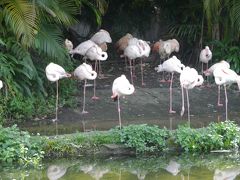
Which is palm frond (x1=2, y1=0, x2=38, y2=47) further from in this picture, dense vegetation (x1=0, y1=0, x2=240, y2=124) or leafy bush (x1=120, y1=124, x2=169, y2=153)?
leafy bush (x1=120, y1=124, x2=169, y2=153)

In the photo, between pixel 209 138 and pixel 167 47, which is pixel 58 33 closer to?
pixel 167 47

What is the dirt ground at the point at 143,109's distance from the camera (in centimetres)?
1234

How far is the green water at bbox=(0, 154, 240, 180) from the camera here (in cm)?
970

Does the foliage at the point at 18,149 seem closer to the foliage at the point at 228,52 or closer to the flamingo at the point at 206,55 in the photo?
the flamingo at the point at 206,55

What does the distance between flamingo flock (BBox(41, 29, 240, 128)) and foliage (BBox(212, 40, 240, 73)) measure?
0.62 metres

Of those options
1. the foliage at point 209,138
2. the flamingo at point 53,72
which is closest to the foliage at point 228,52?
the flamingo at point 53,72

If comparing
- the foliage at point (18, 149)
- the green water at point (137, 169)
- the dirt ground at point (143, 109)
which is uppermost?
the dirt ground at point (143, 109)

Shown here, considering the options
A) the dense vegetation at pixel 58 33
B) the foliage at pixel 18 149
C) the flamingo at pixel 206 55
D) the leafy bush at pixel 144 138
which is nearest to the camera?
the foliage at pixel 18 149

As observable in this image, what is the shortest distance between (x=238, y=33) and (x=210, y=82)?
1246mm

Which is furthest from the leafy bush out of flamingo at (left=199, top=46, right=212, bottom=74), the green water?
flamingo at (left=199, top=46, right=212, bottom=74)

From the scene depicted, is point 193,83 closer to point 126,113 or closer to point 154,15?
point 126,113

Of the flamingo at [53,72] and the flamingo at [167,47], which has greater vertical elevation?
the flamingo at [167,47]

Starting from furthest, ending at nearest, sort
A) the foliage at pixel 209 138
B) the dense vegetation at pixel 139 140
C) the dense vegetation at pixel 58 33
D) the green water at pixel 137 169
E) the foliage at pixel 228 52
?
the foliage at pixel 228 52 → the dense vegetation at pixel 58 33 → the foliage at pixel 209 138 → the dense vegetation at pixel 139 140 → the green water at pixel 137 169

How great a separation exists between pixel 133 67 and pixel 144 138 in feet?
20.1
